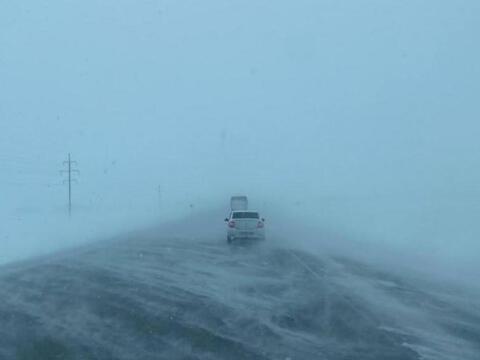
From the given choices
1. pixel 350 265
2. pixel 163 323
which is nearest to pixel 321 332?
pixel 163 323

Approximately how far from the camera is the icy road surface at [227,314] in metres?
14.0

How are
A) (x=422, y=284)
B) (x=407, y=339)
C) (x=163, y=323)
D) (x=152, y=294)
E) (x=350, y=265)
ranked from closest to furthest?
(x=407, y=339) → (x=163, y=323) → (x=152, y=294) → (x=422, y=284) → (x=350, y=265)

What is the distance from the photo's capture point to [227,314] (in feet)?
58.7

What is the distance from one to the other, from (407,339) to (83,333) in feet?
16.7

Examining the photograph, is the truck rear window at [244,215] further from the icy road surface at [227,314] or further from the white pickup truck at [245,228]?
the icy road surface at [227,314]

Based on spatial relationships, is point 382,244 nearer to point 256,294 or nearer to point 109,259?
point 109,259

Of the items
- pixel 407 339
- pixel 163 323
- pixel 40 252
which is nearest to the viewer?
pixel 407 339

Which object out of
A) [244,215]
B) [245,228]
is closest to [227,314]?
[245,228]

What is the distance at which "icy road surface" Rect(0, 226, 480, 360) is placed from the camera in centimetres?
1399

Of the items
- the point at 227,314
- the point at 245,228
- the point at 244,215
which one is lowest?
the point at 227,314

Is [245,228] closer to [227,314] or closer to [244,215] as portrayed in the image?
[244,215]

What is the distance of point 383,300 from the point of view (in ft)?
70.6

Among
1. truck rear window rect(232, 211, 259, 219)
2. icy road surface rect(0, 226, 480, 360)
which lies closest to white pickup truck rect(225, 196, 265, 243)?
truck rear window rect(232, 211, 259, 219)

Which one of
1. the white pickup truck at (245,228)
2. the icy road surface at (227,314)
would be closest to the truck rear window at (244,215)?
the white pickup truck at (245,228)
